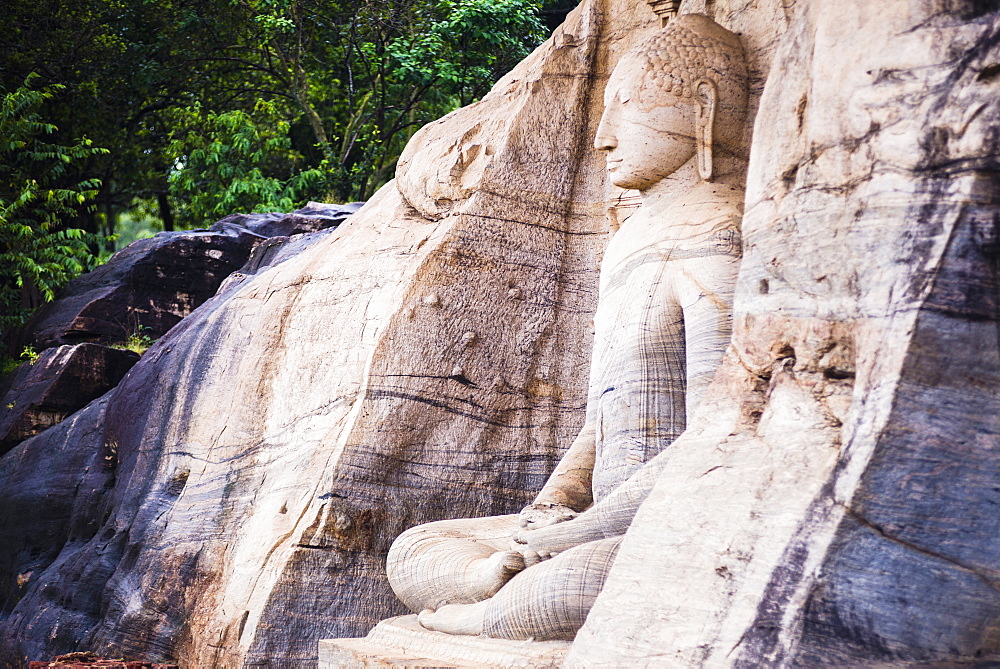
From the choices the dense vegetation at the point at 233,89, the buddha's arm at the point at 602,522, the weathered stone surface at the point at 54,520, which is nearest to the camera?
the buddha's arm at the point at 602,522

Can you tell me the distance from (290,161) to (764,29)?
446 inches

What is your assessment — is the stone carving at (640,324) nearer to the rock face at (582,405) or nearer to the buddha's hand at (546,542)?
the buddha's hand at (546,542)

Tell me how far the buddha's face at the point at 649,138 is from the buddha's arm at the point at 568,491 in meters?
1.03

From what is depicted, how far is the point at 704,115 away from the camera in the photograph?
4.37 meters

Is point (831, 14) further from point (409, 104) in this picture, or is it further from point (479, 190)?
point (409, 104)

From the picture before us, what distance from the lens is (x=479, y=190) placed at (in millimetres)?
5758

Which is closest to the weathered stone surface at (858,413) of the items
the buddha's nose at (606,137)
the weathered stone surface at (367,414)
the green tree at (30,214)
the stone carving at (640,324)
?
the stone carving at (640,324)

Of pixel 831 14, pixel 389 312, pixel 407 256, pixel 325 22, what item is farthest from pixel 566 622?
pixel 325 22

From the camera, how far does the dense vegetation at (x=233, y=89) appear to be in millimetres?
13539

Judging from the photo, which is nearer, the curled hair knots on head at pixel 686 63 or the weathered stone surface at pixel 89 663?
the curled hair knots on head at pixel 686 63

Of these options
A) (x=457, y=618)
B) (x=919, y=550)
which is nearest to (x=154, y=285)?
(x=457, y=618)

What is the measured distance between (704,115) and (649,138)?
0.23 m

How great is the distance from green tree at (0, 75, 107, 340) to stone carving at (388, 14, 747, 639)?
778 centimetres

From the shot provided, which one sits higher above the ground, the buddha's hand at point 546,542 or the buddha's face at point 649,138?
the buddha's face at point 649,138
